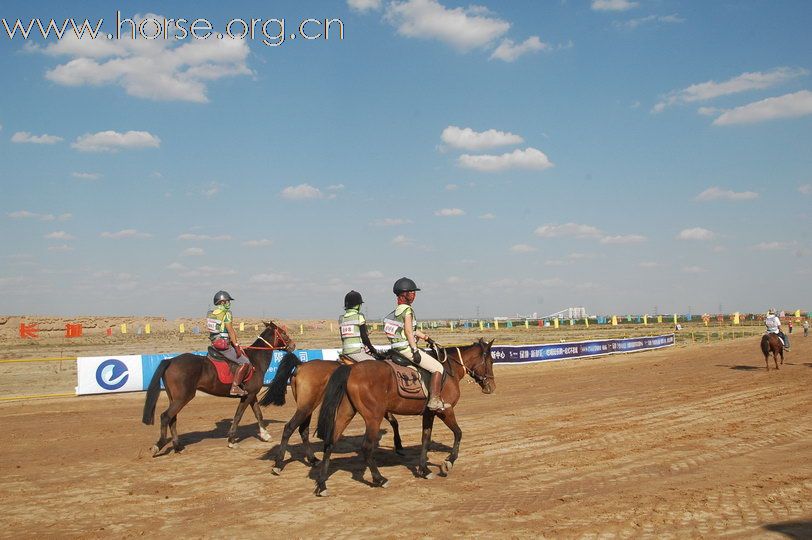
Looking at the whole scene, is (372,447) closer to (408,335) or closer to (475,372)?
(408,335)

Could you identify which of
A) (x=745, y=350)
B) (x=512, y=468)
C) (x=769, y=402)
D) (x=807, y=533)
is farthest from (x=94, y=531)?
(x=745, y=350)

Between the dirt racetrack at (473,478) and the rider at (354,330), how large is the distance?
188 centimetres

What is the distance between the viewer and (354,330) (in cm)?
1083

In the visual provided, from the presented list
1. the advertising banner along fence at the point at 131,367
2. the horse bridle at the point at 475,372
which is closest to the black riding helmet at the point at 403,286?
the horse bridle at the point at 475,372

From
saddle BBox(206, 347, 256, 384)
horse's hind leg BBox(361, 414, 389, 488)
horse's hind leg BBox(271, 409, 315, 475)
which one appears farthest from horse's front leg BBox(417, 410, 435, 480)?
saddle BBox(206, 347, 256, 384)

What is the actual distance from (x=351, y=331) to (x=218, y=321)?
12.0ft

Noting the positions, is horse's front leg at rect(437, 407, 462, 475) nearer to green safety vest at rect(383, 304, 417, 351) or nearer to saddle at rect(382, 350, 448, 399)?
saddle at rect(382, 350, 448, 399)

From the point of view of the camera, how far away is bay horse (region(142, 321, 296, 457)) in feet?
38.1

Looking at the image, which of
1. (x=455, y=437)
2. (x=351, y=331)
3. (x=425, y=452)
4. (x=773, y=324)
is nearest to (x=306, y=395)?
(x=351, y=331)

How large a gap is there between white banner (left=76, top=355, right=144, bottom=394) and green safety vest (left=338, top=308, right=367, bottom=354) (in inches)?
567

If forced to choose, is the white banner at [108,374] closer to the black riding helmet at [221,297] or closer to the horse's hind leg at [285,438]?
the black riding helmet at [221,297]

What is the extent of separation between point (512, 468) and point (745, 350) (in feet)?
115

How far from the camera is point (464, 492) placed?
8492 millimetres

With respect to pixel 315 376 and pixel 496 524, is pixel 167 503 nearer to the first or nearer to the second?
pixel 315 376
